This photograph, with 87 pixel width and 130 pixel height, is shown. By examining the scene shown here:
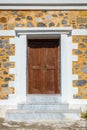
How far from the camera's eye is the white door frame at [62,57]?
9234mm

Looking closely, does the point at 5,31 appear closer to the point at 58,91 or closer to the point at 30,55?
the point at 30,55

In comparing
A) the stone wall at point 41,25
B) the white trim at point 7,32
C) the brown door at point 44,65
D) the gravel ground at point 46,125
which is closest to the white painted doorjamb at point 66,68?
the stone wall at point 41,25

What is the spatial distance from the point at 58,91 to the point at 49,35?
1.77 meters

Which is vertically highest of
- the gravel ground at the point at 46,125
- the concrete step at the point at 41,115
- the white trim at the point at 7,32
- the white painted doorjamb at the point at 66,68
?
the white trim at the point at 7,32

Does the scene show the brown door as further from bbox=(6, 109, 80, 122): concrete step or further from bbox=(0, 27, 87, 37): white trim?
bbox=(6, 109, 80, 122): concrete step

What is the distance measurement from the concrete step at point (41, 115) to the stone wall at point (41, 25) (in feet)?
2.47

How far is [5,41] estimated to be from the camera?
930 centimetres

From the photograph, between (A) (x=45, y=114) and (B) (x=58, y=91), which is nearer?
(A) (x=45, y=114)

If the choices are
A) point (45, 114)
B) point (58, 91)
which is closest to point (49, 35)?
point (58, 91)

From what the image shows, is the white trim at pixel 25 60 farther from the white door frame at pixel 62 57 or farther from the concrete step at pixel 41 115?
the concrete step at pixel 41 115

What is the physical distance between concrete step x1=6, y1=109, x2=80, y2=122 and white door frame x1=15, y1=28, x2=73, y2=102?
63cm
